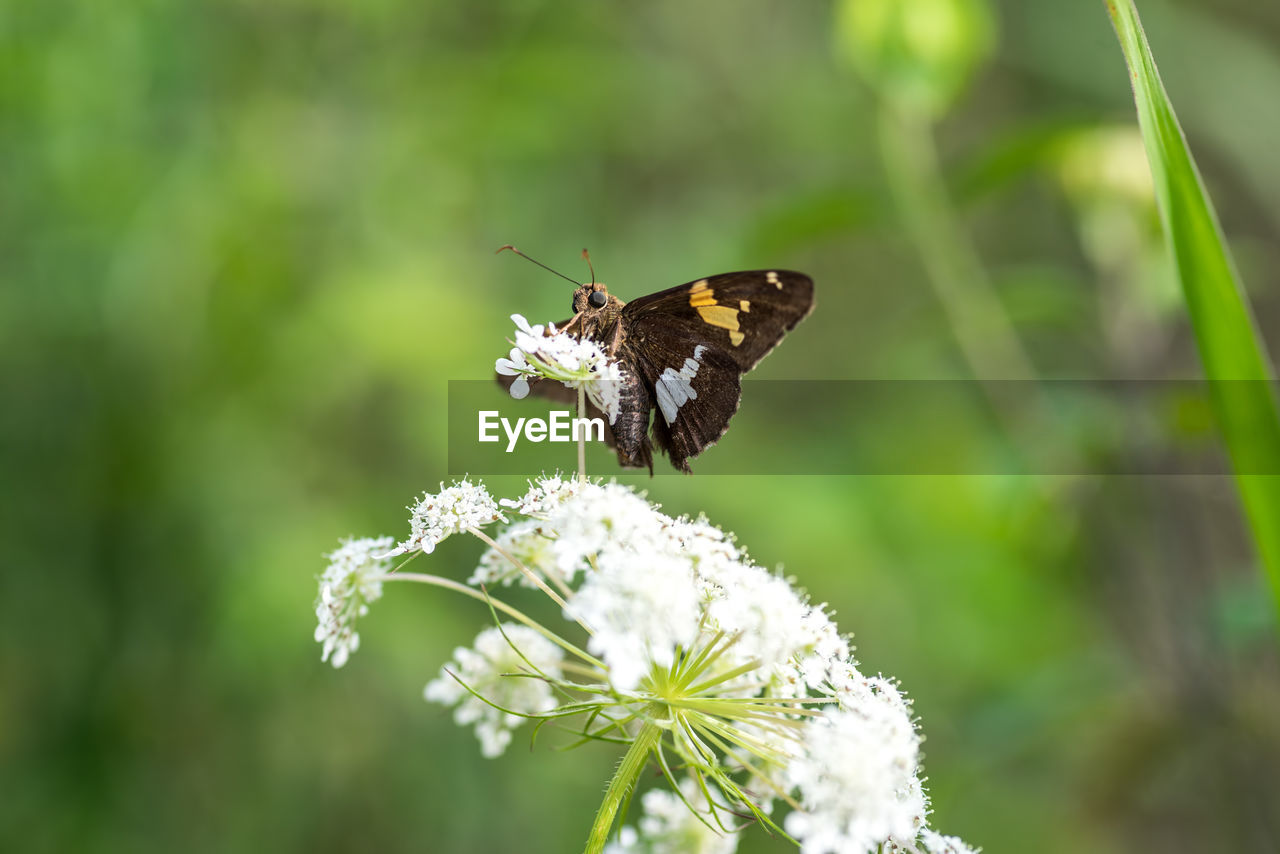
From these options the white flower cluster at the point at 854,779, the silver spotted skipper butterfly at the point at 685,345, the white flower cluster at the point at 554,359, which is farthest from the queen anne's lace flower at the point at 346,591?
the white flower cluster at the point at 854,779

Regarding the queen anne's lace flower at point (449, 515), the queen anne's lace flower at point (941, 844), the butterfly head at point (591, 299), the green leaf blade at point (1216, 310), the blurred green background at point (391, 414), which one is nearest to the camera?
the green leaf blade at point (1216, 310)

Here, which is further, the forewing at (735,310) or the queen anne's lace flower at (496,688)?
the forewing at (735,310)

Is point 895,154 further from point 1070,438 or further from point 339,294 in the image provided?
point 339,294

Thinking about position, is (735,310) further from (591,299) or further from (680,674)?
(680,674)

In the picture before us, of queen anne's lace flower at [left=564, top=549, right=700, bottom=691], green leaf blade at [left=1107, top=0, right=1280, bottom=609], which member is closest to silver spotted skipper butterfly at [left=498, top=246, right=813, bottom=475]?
queen anne's lace flower at [left=564, top=549, right=700, bottom=691]

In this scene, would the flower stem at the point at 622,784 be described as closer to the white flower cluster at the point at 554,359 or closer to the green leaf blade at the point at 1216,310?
the white flower cluster at the point at 554,359

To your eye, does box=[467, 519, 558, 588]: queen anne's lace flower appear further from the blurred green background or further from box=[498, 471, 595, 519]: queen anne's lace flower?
the blurred green background
